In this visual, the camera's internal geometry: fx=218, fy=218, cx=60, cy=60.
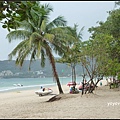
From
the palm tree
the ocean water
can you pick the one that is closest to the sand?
the palm tree

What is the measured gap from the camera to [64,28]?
13.2 metres

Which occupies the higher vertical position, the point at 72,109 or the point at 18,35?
the point at 18,35

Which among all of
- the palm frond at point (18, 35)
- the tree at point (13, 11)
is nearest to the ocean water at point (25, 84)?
the palm frond at point (18, 35)

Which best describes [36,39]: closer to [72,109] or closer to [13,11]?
[72,109]

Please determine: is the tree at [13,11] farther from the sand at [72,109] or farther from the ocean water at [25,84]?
the ocean water at [25,84]

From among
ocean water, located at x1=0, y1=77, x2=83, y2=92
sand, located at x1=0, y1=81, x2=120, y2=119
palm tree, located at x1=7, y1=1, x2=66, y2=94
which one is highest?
palm tree, located at x1=7, y1=1, x2=66, y2=94

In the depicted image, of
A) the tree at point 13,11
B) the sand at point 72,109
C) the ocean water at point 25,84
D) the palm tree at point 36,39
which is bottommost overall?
the ocean water at point 25,84

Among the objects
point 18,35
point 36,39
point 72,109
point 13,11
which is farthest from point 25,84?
point 13,11

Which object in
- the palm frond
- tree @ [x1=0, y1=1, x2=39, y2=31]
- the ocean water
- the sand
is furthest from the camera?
the ocean water

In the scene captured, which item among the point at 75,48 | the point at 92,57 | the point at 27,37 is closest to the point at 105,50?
the point at 92,57

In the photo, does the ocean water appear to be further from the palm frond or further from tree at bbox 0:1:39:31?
tree at bbox 0:1:39:31

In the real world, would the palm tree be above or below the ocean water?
above

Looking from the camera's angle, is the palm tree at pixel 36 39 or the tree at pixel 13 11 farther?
the palm tree at pixel 36 39

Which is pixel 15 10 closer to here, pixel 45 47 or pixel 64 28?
pixel 45 47
